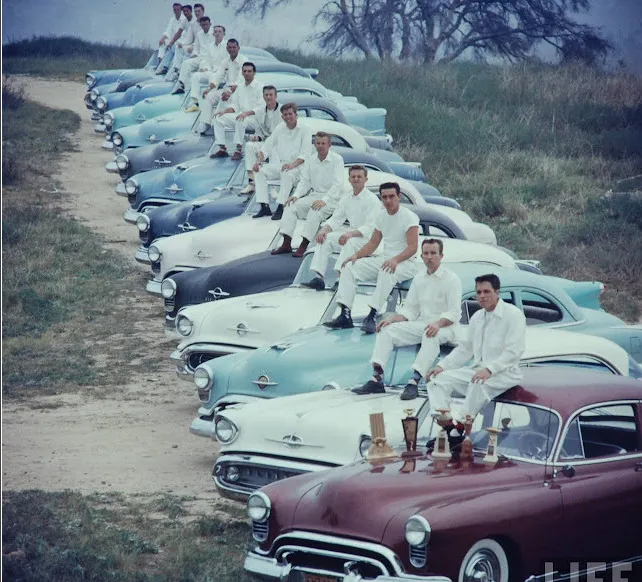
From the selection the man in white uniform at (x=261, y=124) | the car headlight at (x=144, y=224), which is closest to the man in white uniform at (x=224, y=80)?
the man in white uniform at (x=261, y=124)

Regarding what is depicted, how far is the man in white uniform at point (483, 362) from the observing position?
823 centimetres

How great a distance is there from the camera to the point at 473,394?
827 cm

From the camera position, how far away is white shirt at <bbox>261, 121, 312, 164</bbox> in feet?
48.4

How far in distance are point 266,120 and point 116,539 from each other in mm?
7904

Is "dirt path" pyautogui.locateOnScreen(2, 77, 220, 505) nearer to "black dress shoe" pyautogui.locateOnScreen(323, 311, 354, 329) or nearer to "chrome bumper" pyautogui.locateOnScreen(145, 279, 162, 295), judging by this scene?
"chrome bumper" pyautogui.locateOnScreen(145, 279, 162, 295)

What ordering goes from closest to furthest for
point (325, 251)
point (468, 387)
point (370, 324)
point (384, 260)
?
point (468, 387) < point (370, 324) < point (384, 260) < point (325, 251)

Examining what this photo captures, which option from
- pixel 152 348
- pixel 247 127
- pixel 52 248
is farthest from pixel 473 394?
pixel 52 248

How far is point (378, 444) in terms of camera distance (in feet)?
26.4

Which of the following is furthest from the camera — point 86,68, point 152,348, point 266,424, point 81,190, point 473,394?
point 86,68

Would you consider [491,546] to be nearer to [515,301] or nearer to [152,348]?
[515,301]

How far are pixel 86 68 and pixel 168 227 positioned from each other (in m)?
21.7

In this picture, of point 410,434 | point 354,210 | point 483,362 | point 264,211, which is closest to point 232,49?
point 264,211

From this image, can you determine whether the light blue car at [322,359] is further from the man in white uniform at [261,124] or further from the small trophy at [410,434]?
the man in white uniform at [261,124]

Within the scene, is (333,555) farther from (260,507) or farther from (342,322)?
(342,322)
